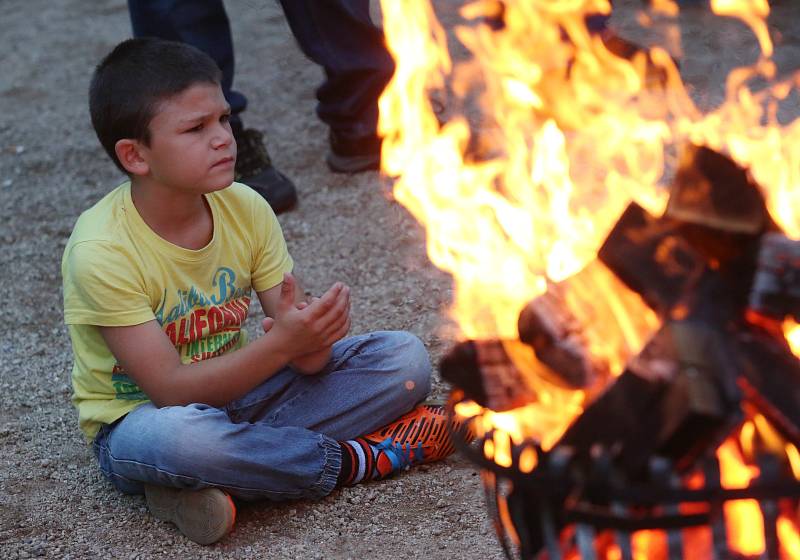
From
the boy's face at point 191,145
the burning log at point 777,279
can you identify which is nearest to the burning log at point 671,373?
the burning log at point 777,279

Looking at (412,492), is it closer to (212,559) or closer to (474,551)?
(474,551)

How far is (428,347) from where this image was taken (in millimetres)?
3260

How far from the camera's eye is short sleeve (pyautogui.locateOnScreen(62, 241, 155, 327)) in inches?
95.3

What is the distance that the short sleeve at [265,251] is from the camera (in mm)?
2756

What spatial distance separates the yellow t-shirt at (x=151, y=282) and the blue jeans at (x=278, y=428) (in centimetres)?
13

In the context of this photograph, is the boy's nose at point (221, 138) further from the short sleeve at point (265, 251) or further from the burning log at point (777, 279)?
the burning log at point (777, 279)

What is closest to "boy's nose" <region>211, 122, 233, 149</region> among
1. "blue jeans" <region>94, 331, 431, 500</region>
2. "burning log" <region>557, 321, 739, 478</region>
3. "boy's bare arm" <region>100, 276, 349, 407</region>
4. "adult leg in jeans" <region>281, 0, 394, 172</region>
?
"boy's bare arm" <region>100, 276, 349, 407</region>

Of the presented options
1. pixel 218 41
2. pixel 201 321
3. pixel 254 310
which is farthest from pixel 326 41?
pixel 201 321

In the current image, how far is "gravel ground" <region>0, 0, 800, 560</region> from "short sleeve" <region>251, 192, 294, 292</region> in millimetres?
558

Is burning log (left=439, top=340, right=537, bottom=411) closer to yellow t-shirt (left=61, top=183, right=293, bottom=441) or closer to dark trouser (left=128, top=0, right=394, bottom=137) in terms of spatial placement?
yellow t-shirt (left=61, top=183, right=293, bottom=441)

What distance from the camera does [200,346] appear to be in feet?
8.62

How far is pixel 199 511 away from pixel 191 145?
0.83 meters

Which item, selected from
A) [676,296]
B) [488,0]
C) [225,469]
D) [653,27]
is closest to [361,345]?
[225,469]

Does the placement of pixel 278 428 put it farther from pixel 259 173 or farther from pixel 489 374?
pixel 259 173
